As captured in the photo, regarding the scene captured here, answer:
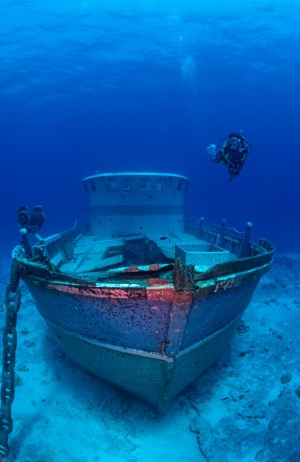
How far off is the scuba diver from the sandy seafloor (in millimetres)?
4442

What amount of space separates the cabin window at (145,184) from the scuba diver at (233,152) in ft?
10.1

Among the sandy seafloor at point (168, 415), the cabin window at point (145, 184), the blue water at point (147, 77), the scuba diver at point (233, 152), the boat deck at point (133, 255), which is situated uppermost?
the blue water at point (147, 77)

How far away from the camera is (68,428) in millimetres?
3723

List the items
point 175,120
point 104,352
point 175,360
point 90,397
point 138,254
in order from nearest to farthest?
point 175,360
point 104,352
point 90,397
point 138,254
point 175,120

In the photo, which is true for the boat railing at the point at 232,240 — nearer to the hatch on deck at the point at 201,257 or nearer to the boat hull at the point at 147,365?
the hatch on deck at the point at 201,257

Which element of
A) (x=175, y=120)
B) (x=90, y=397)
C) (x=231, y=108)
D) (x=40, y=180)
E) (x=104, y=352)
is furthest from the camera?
(x=40, y=180)

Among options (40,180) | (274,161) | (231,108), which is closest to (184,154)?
(274,161)

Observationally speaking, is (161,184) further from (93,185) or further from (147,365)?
(147,365)

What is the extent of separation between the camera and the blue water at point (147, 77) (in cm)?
2361

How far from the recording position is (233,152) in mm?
6777

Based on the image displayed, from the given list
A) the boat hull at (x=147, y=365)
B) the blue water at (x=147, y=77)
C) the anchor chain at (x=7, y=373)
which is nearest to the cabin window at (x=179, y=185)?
the blue water at (x=147, y=77)

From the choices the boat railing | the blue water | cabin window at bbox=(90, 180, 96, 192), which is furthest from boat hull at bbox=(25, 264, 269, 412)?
the blue water

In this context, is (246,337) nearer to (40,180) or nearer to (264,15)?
(264,15)

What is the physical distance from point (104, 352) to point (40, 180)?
108 metres
